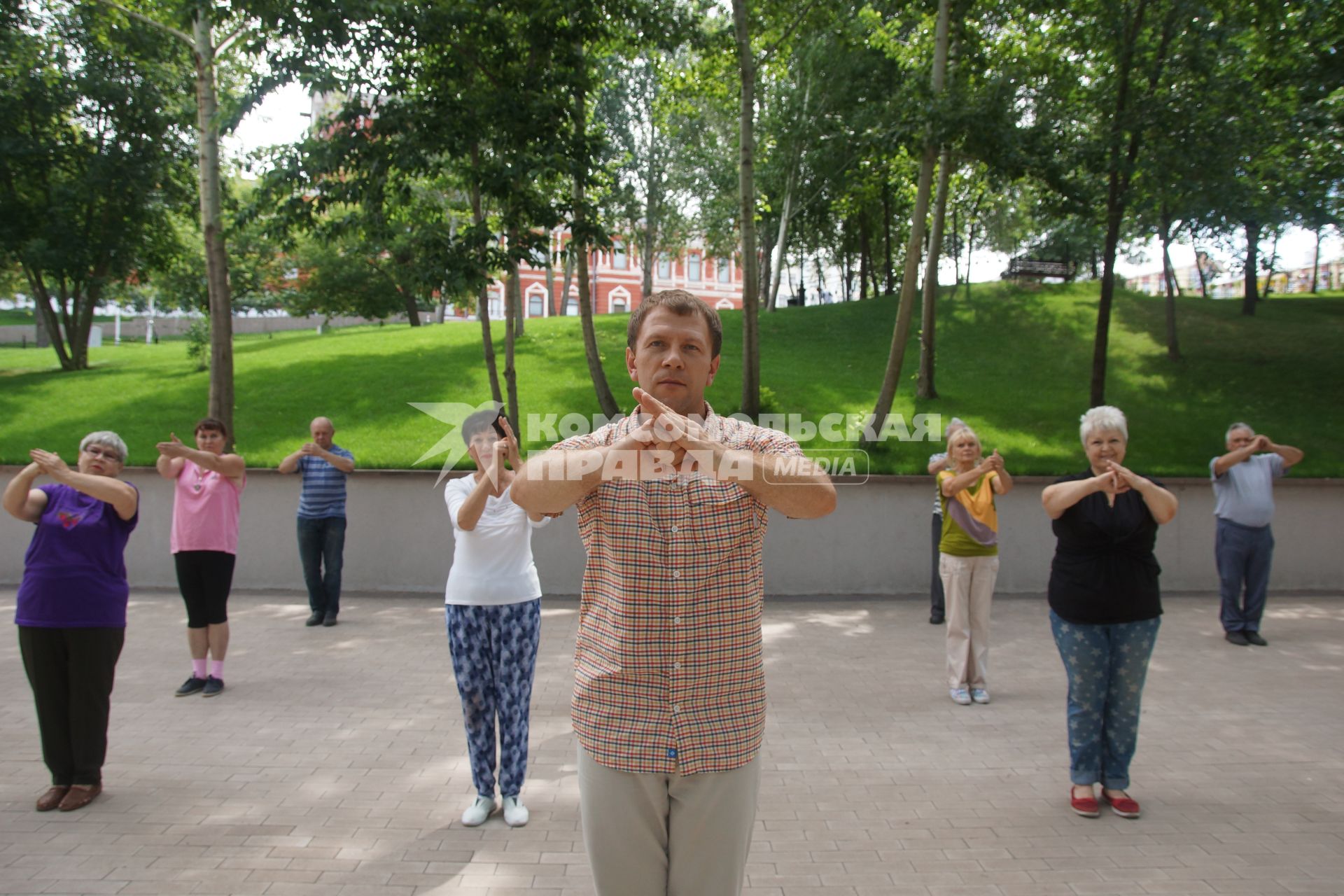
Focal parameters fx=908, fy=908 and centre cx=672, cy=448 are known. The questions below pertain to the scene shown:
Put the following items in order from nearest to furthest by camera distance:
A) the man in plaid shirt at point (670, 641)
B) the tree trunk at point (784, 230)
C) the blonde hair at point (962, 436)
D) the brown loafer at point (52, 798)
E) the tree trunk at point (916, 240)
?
the man in plaid shirt at point (670, 641)
the brown loafer at point (52, 798)
the blonde hair at point (962, 436)
the tree trunk at point (916, 240)
the tree trunk at point (784, 230)

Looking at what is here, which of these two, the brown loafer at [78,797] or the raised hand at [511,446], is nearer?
the raised hand at [511,446]

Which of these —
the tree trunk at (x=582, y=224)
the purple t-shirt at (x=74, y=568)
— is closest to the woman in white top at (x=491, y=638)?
the purple t-shirt at (x=74, y=568)

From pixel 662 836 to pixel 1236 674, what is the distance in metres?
7.09

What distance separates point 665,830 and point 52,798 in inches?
161

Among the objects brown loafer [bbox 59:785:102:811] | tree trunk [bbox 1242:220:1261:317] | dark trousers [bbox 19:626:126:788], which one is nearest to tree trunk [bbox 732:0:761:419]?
dark trousers [bbox 19:626:126:788]

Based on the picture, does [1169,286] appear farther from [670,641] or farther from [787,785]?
[670,641]

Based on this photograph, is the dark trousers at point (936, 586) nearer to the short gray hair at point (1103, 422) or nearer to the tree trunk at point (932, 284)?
the short gray hair at point (1103, 422)

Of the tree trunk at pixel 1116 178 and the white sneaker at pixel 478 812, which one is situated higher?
the tree trunk at pixel 1116 178

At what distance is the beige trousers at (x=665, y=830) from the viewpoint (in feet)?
7.16

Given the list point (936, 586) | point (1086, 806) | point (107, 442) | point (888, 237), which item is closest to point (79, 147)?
point (107, 442)

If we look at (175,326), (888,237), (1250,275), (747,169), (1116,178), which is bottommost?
(175,326)

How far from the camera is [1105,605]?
4.54m

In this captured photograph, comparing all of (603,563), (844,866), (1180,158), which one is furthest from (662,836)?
(1180,158)

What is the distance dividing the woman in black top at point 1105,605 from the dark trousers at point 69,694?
16.4ft
